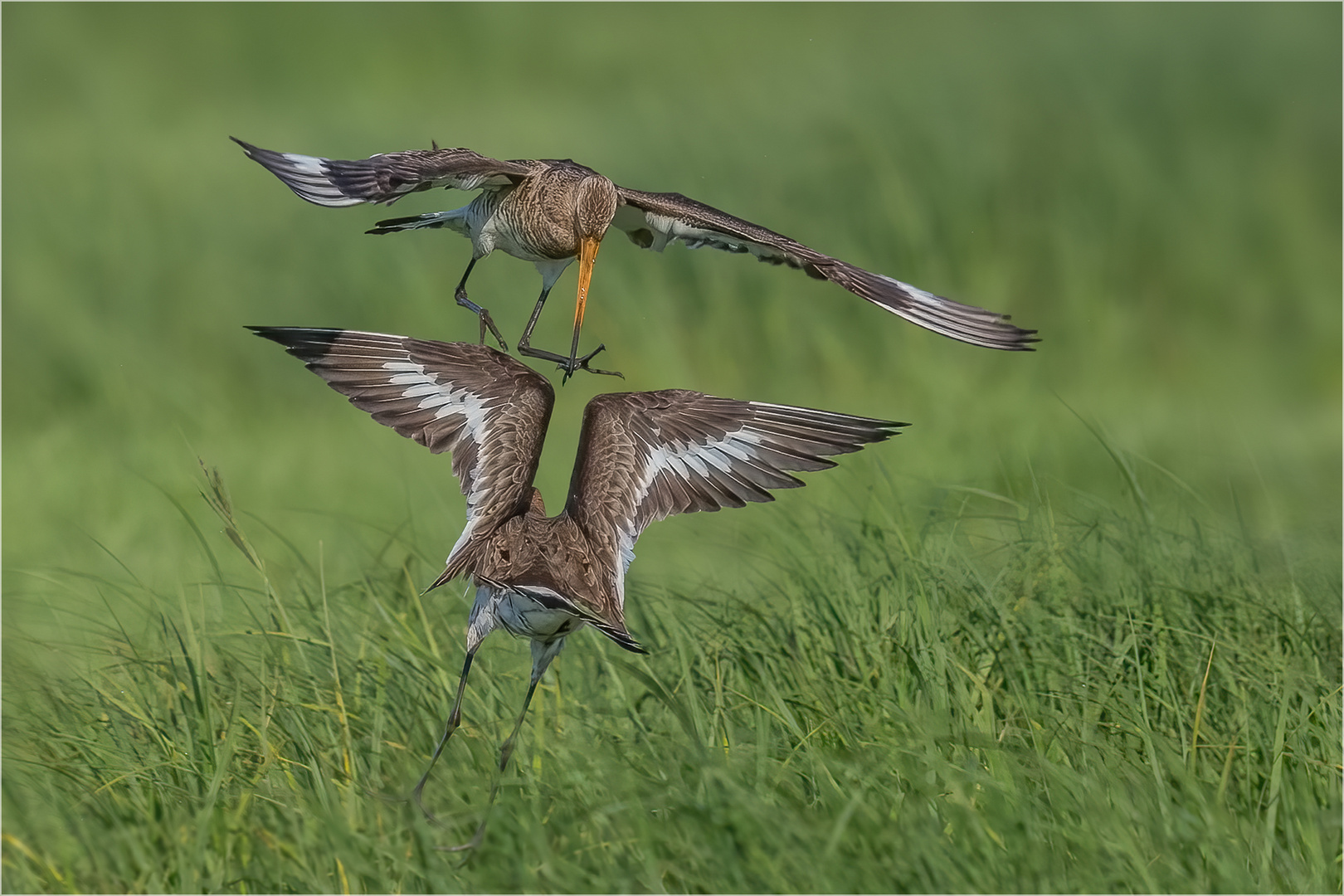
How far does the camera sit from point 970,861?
13.7ft

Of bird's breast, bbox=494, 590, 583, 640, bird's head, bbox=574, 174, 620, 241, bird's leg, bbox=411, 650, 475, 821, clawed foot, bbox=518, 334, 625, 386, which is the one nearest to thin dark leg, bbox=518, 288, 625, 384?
clawed foot, bbox=518, 334, 625, 386

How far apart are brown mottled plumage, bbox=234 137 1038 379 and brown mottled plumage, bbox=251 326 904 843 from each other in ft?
0.73

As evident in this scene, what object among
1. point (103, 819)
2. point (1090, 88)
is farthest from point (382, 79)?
point (103, 819)

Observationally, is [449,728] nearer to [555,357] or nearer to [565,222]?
[555,357]

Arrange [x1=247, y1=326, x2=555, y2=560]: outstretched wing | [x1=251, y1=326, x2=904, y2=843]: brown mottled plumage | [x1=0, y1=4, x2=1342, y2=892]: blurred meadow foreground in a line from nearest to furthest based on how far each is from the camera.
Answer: [x1=0, y1=4, x2=1342, y2=892]: blurred meadow foreground
[x1=251, y1=326, x2=904, y2=843]: brown mottled plumage
[x1=247, y1=326, x2=555, y2=560]: outstretched wing

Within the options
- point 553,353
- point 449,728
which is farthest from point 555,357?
point 449,728

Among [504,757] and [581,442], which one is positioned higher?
[581,442]

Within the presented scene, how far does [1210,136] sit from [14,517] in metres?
11.5

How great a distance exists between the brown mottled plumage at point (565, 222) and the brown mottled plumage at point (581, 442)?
223 mm

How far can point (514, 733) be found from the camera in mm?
4695

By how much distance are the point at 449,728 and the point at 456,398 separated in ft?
4.09

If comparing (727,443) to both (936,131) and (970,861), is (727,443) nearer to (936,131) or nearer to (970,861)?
(970,861)

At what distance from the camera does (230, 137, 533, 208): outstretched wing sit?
4660 mm

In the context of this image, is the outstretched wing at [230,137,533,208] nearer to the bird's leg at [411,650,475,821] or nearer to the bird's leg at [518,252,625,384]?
the bird's leg at [518,252,625,384]
